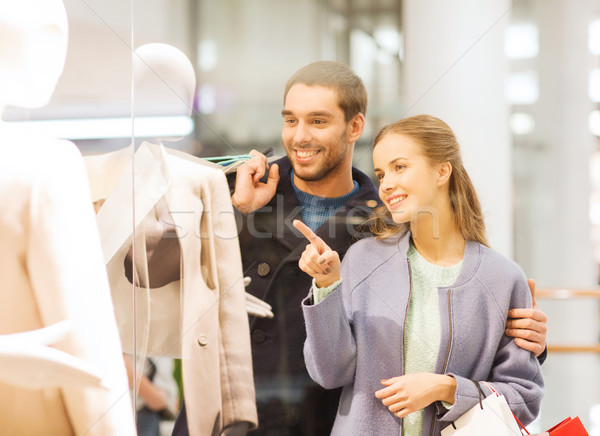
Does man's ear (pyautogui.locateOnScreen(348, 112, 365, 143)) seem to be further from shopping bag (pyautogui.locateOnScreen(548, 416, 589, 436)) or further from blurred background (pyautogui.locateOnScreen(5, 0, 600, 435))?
shopping bag (pyautogui.locateOnScreen(548, 416, 589, 436))

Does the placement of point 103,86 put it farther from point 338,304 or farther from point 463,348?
point 463,348

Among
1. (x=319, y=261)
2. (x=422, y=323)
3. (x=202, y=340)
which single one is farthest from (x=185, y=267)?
(x=422, y=323)

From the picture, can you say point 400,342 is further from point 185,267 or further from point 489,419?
point 185,267

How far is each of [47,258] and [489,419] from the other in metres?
0.84

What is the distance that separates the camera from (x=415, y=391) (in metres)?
1.11

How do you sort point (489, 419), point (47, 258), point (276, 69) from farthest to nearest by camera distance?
point (276, 69), point (489, 419), point (47, 258)

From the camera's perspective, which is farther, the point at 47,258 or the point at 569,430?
the point at 569,430

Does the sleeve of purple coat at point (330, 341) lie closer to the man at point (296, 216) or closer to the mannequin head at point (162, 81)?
the man at point (296, 216)

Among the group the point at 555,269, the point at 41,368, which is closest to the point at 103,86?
the point at 41,368

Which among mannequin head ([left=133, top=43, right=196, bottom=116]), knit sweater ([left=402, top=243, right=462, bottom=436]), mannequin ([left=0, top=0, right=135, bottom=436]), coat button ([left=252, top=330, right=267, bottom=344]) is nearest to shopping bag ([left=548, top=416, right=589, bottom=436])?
knit sweater ([left=402, top=243, right=462, bottom=436])

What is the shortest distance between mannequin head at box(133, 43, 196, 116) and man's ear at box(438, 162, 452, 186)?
529mm

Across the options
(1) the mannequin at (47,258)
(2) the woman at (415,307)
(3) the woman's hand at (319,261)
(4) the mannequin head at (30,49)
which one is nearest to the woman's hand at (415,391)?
(2) the woman at (415,307)

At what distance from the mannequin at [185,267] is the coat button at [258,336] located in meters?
0.01

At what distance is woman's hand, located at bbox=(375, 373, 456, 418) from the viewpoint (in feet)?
3.63
